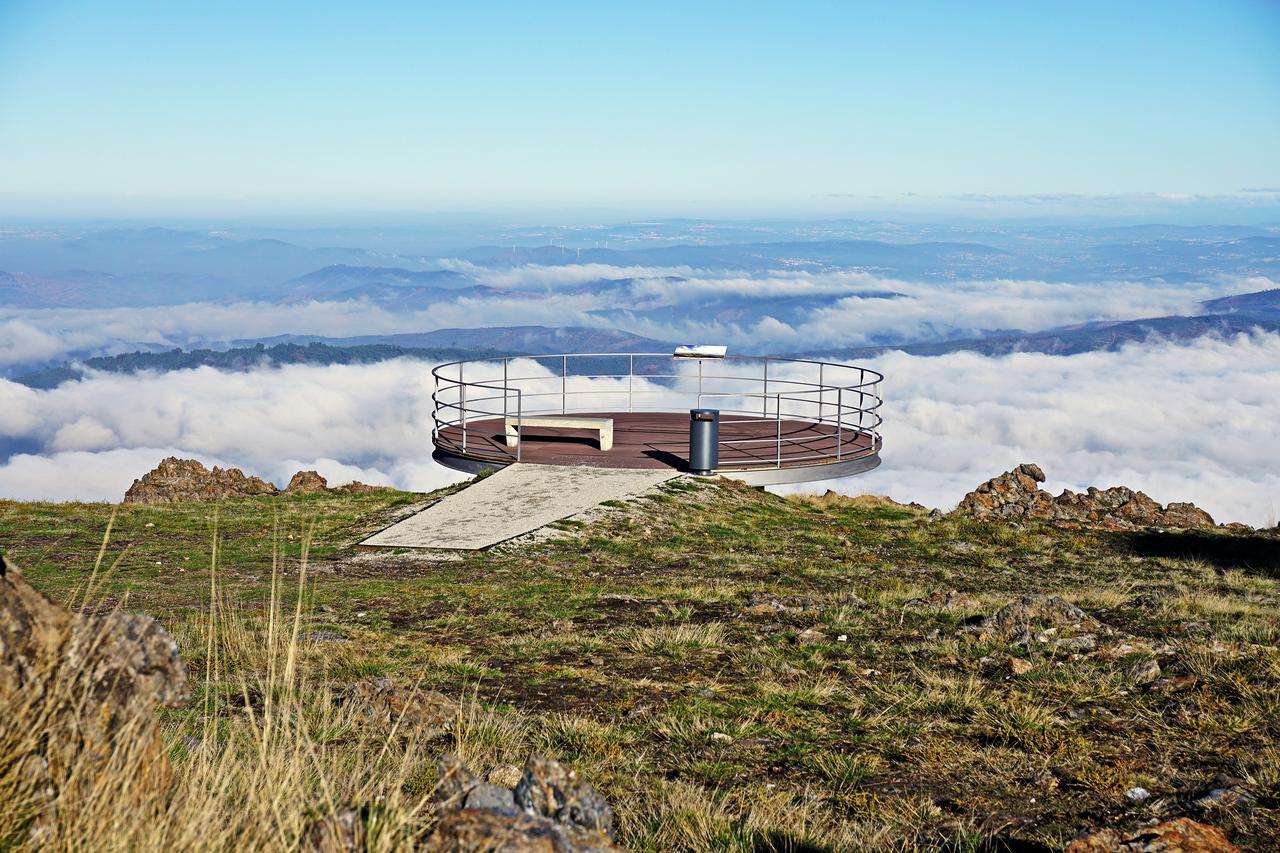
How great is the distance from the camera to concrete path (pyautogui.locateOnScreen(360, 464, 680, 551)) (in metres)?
15.5

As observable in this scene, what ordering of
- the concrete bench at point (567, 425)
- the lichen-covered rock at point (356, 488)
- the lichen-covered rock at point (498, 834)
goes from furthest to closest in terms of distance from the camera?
the lichen-covered rock at point (356, 488), the concrete bench at point (567, 425), the lichen-covered rock at point (498, 834)

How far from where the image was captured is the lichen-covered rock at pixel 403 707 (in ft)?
20.4

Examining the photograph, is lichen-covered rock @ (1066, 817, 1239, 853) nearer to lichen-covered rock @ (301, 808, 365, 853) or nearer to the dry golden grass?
the dry golden grass

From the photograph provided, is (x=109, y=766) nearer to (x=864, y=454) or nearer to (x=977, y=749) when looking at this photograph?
(x=977, y=749)

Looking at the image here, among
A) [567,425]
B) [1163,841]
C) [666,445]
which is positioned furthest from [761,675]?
[666,445]

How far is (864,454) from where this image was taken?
70.9 feet

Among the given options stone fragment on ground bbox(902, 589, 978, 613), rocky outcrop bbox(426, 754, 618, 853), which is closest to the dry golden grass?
rocky outcrop bbox(426, 754, 618, 853)

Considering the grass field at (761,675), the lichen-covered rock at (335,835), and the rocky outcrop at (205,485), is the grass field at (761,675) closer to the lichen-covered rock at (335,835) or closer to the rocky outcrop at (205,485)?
the lichen-covered rock at (335,835)

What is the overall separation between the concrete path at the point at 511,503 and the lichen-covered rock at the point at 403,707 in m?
7.94

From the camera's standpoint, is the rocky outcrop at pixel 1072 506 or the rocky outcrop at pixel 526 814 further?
the rocky outcrop at pixel 1072 506

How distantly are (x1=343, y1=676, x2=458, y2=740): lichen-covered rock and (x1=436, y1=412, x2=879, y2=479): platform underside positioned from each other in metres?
12.9

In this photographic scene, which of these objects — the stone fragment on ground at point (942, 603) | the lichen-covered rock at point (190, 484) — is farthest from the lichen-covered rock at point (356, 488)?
the stone fragment on ground at point (942, 603)

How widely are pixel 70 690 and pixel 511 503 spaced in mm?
13686

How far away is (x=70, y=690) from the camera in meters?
3.66
